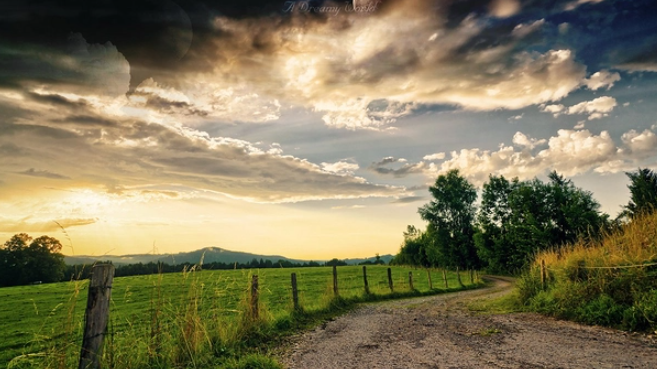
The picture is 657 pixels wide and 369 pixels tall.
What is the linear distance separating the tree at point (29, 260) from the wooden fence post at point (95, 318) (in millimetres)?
64779

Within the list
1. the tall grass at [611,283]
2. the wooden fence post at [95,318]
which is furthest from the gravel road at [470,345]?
the wooden fence post at [95,318]

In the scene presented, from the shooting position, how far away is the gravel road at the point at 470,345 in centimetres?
625

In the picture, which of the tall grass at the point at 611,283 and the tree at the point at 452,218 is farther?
the tree at the point at 452,218

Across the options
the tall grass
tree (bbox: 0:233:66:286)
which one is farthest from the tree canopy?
tree (bbox: 0:233:66:286)

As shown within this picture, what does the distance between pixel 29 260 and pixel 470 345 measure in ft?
231

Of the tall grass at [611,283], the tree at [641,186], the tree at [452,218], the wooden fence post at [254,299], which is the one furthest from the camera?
the tree at [452,218]

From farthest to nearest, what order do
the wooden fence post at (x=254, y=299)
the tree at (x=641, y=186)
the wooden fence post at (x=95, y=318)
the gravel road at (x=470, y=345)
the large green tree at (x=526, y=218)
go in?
the large green tree at (x=526, y=218), the tree at (x=641, y=186), the wooden fence post at (x=254, y=299), the gravel road at (x=470, y=345), the wooden fence post at (x=95, y=318)

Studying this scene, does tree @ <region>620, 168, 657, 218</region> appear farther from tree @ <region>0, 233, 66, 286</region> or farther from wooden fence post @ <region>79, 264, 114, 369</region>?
tree @ <region>0, 233, 66, 286</region>

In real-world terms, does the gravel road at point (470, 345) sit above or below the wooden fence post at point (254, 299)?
below

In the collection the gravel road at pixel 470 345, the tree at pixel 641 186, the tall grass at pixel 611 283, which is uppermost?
the tree at pixel 641 186

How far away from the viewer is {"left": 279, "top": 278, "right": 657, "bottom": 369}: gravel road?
6.25 m

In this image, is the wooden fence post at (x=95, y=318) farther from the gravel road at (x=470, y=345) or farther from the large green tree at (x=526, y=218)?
the large green tree at (x=526, y=218)

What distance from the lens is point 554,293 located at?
37.5ft

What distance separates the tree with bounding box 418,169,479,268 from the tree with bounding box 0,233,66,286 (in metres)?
60.1
